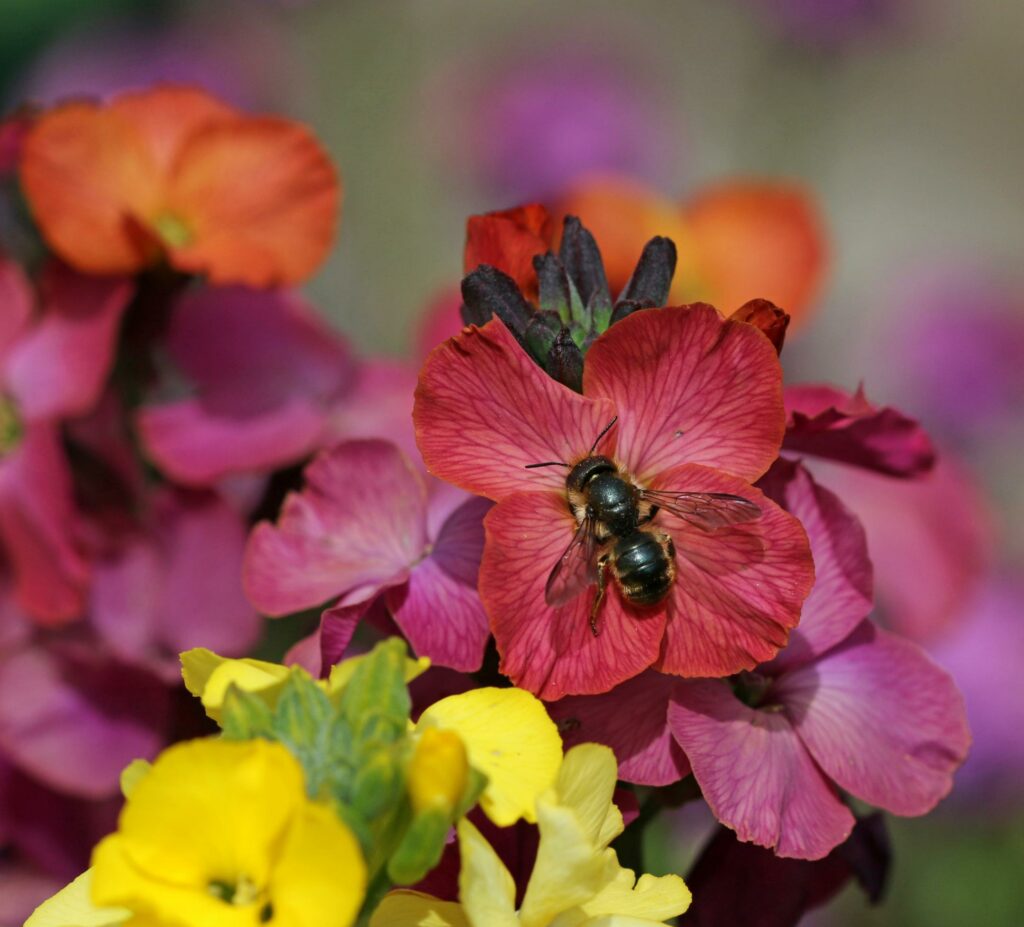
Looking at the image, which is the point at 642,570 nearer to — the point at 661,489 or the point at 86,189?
the point at 661,489

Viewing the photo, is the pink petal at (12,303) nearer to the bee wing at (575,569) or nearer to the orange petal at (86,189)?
the orange petal at (86,189)

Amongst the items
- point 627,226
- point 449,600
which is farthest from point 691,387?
point 627,226

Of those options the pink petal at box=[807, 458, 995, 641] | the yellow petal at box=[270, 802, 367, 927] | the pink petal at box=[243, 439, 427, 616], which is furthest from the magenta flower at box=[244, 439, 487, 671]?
the pink petal at box=[807, 458, 995, 641]

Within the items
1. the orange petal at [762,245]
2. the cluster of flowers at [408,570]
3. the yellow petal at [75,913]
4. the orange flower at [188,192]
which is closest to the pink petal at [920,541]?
the orange petal at [762,245]

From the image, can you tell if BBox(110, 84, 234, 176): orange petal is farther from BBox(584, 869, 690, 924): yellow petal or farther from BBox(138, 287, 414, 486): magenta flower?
BBox(584, 869, 690, 924): yellow petal

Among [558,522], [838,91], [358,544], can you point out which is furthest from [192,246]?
[838,91]
